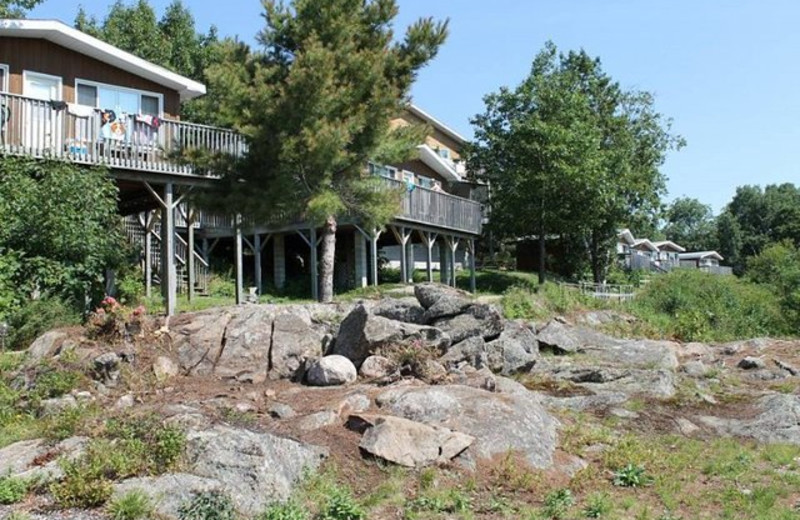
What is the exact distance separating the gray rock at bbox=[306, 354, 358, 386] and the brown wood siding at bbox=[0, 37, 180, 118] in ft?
39.1

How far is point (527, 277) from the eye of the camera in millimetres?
33562

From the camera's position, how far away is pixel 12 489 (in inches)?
240

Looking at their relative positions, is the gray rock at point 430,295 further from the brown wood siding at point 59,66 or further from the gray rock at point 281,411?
the brown wood siding at point 59,66

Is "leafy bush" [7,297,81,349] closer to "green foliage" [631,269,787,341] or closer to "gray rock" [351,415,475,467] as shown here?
"gray rock" [351,415,475,467]

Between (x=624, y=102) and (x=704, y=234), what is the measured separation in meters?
64.3

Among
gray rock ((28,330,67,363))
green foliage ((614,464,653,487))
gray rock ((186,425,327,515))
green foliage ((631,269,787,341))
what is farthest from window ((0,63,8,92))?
green foliage ((631,269,787,341))

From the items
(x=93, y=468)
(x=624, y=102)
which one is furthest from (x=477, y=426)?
(x=624, y=102)

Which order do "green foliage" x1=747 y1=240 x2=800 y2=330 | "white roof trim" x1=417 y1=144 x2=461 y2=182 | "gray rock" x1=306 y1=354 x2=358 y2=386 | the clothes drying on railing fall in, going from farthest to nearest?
1. "white roof trim" x1=417 y1=144 x2=461 y2=182
2. "green foliage" x1=747 y1=240 x2=800 y2=330
3. the clothes drying on railing
4. "gray rock" x1=306 y1=354 x2=358 y2=386

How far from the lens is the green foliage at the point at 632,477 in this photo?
7.42 m

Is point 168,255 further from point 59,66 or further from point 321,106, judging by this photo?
point 59,66

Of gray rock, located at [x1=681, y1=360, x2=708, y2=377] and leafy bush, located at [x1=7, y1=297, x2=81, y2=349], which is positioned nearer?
leafy bush, located at [x1=7, y1=297, x2=81, y2=349]

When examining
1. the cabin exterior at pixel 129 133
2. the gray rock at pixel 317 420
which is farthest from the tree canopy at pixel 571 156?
the gray rock at pixel 317 420

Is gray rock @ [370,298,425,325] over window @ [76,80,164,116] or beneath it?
beneath

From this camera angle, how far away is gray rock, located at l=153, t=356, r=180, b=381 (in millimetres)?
10151
